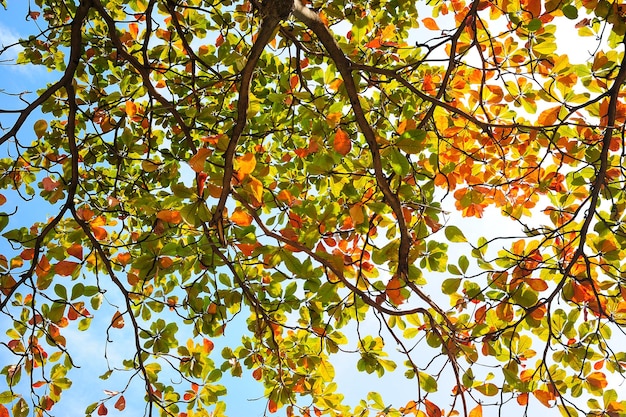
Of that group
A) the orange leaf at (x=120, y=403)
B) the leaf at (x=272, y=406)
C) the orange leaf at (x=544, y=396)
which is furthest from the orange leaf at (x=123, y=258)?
the orange leaf at (x=544, y=396)

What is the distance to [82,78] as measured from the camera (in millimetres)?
3689

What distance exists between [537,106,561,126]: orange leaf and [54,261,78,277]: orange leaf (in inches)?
109

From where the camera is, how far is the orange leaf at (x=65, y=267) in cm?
270

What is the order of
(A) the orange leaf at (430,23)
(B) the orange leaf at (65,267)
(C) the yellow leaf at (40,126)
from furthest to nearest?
1. (A) the orange leaf at (430,23)
2. (C) the yellow leaf at (40,126)
3. (B) the orange leaf at (65,267)

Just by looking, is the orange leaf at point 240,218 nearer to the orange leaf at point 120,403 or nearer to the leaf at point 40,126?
the leaf at point 40,126

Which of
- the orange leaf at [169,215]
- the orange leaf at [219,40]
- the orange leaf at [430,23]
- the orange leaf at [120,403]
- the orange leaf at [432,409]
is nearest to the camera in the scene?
the orange leaf at [169,215]

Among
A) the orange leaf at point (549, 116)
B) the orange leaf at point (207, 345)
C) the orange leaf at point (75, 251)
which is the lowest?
the orange leaf at point (207, 345)

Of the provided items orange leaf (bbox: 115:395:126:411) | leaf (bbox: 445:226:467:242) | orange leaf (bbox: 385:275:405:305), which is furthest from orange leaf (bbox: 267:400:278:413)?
leaf (bbox: 445:226:467:242)

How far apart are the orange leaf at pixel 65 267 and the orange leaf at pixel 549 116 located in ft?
9.12

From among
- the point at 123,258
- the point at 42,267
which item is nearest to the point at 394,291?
the point at 123,258

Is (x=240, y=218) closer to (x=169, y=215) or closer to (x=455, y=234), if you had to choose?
(x=169, y=215)

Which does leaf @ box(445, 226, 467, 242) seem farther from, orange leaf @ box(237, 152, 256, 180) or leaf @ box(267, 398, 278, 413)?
leaf @ box(267, 398, 278, 413)

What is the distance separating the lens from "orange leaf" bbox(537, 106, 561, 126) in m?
2.92

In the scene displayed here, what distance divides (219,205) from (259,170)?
247 mm
